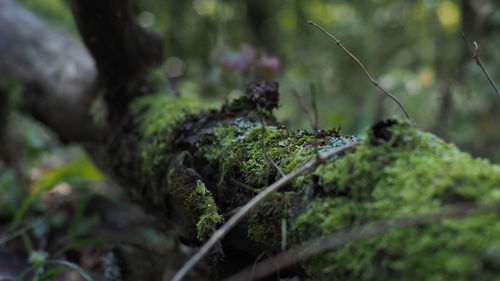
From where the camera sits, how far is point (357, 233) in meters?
1.09

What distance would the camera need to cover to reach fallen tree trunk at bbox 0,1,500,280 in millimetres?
957

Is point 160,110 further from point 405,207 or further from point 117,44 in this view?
point 405,207

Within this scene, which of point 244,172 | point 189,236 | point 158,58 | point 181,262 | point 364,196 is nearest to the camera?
point 364,196

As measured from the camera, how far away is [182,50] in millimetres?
6562

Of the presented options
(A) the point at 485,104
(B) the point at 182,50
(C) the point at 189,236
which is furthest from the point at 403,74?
(C) the point at 189,236

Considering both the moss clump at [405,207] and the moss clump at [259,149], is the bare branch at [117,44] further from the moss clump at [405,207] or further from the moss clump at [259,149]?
the moss clump at [405,207]

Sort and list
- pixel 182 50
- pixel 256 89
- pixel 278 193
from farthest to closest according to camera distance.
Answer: pixel 182 50
pixel 256 89
pixel 278 193

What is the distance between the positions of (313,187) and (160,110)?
5.41ft

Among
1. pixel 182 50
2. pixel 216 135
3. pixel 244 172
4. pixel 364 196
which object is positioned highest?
pixel 182 50

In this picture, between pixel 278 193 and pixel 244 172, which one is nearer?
pixel 278 193

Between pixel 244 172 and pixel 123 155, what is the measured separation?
1.46 metres

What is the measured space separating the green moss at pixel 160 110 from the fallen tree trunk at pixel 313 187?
0.02 metres

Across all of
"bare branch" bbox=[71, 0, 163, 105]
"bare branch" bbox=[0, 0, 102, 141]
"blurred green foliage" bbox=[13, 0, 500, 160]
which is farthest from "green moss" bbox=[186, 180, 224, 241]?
"blurred green foliage" bbox=[13, 0, 500, 160]

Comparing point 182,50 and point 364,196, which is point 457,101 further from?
point 364,196
